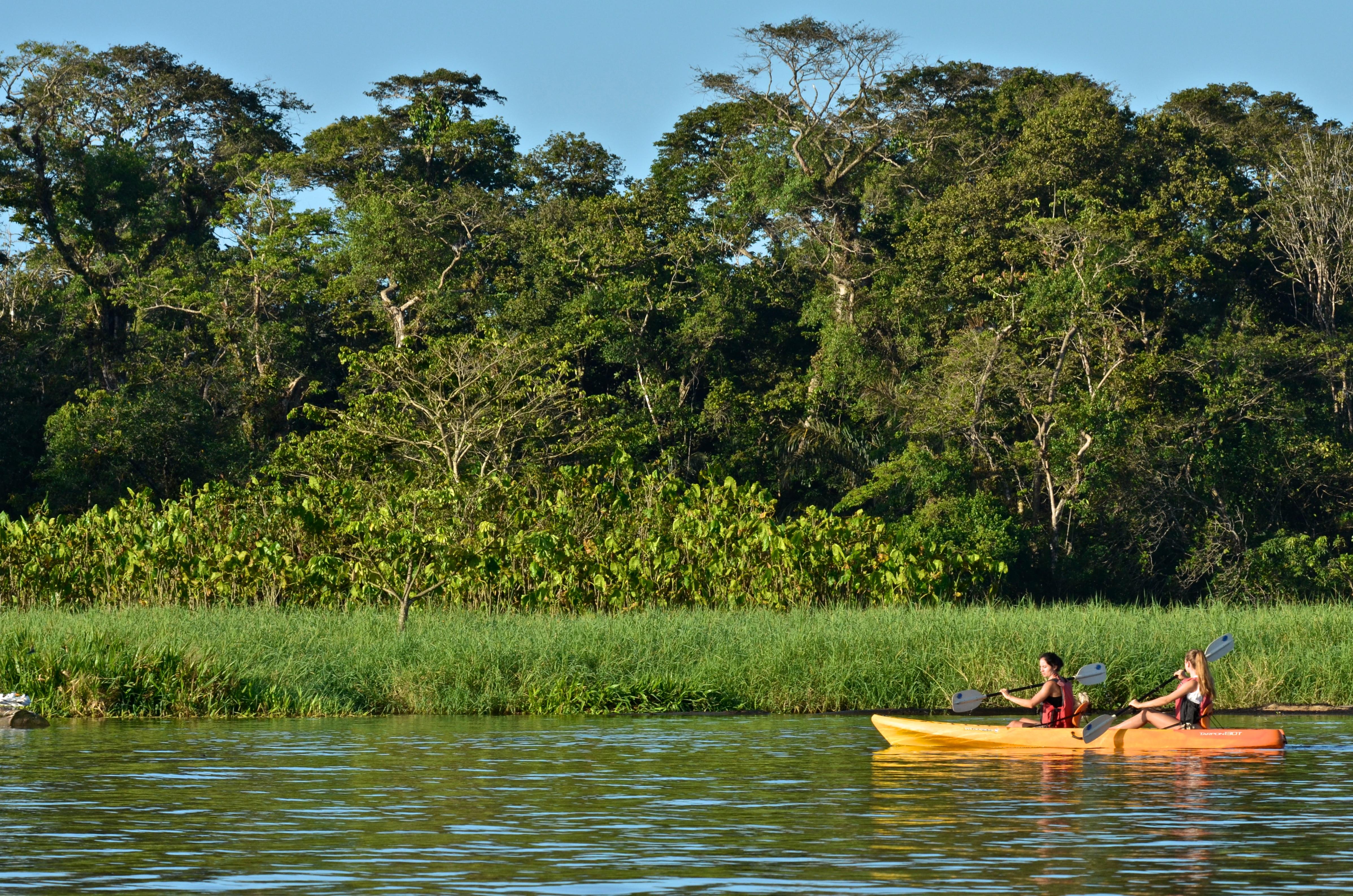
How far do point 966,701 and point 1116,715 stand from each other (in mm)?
1218

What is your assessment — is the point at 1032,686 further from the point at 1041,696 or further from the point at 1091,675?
the point at 1091,675

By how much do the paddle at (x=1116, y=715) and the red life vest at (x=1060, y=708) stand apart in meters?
0.19

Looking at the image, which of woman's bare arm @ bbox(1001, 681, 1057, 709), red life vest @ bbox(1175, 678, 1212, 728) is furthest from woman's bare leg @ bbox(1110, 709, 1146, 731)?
woman's bare arm @ bbox(1001, 681, 1057, 709)

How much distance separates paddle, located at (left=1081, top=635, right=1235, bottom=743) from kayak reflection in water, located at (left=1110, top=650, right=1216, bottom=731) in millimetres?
103

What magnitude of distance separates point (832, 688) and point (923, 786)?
233 inches

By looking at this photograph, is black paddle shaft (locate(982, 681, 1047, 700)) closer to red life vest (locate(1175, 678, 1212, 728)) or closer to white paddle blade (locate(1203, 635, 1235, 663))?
red life vest (locate(1175, 678, 1212, 728))

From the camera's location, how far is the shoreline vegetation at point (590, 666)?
1619 centimetres

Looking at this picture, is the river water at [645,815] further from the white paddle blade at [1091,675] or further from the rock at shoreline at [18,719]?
the white paddle blade at [1091,675]

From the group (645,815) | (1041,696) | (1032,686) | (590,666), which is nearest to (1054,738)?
(1041,696)

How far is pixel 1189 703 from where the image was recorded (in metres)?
13.8

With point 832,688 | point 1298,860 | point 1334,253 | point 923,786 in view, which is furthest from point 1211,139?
point 1298,860

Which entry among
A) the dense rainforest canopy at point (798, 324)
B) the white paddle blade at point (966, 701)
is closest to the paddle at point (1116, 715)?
the white paddle blade at point (966, 701)

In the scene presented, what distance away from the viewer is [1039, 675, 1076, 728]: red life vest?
13938mm

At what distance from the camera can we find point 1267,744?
43.0 feet
